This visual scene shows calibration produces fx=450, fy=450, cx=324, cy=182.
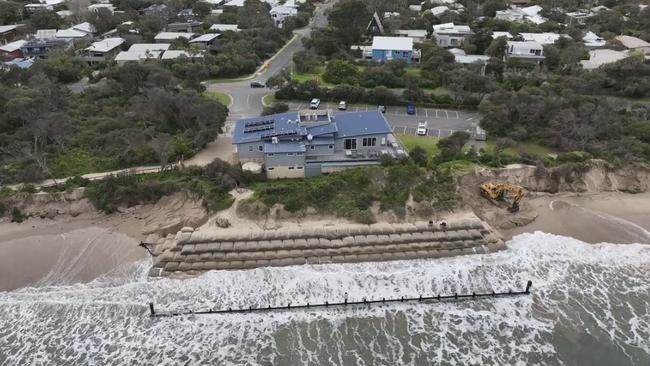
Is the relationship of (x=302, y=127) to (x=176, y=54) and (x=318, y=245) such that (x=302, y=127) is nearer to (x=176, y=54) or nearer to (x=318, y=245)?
(x=318, y=245)

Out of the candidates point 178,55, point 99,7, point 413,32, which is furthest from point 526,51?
point 99,7

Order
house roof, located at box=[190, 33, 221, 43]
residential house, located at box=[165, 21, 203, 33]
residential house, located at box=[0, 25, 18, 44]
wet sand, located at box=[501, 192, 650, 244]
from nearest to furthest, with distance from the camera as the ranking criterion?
wet sand, located at box=[501, 192, 650, 244] < house roof, located at box=[190, 33, 221, 43] < residential house, located at box=[0, 25, 18, 44] < residential house, located at box=[165, 21, 203, 33]

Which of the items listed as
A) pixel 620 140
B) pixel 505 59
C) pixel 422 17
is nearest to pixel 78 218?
pixel 620 140

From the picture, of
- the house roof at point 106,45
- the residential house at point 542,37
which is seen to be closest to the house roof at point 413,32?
the residential house at point 542,37

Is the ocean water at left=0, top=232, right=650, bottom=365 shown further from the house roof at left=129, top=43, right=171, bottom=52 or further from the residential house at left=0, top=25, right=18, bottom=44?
the residential house at left=0, top=25, right=18, bottom=44

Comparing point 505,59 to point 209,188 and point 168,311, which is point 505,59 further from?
point 168,311

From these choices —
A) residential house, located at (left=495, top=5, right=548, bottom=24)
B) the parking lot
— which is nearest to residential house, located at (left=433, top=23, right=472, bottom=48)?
residential house, located at (left=495, top=5, right=548, bottom=24)
